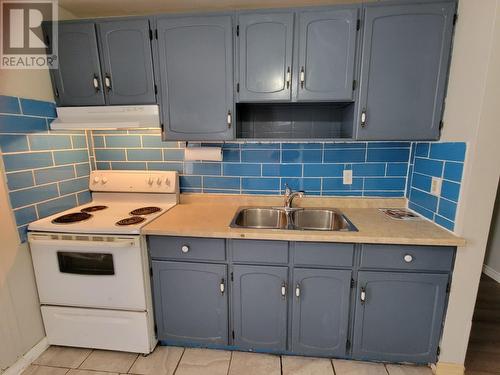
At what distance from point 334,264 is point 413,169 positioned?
3.10 feet

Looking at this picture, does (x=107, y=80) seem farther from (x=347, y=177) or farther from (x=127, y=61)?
(x=347, y=177)

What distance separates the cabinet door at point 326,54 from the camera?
1414 mm

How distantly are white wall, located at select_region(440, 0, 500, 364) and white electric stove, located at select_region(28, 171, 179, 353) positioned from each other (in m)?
1.81

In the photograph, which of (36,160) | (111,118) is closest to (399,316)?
(111,118)

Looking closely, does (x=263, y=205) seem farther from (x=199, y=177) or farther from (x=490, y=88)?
(x=490, y=88)

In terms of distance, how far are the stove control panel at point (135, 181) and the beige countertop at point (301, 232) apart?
167 millimetres

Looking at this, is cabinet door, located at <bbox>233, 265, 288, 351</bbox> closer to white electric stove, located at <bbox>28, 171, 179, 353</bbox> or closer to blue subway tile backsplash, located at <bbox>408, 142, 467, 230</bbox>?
white electric stove, located at <bbox>28, 171, 179, 353</bbox>

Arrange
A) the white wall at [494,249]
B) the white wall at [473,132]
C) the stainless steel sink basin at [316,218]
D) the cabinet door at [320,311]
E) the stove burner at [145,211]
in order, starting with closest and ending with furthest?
1. the white wall at [473,132]
2. the cabinet door at [320,311]
3. the stove burner at [145,211]
4. the stainless steel sink basin at [316,218]
5. the white wall at [494,249]

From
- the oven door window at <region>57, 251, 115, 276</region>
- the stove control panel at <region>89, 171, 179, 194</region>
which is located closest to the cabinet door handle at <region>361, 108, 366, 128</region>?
the stove control panel at <region>89, 171, 179, 194</region>

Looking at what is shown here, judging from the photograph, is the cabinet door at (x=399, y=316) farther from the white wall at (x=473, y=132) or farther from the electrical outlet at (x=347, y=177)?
the electrical outlet at (x=347, y=177)

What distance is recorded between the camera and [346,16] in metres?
1.40

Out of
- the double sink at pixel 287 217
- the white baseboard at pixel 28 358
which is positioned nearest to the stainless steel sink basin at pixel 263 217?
the double sink at pixel 287 217

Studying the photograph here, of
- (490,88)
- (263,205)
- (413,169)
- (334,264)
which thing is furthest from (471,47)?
(263,205)

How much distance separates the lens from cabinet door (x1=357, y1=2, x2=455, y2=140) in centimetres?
137
